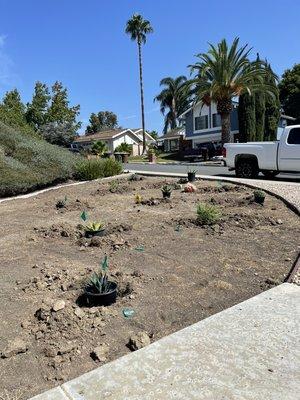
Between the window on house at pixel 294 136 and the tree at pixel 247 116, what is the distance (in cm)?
2088

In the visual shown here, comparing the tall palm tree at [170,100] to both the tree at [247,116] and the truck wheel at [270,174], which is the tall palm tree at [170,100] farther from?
the truck wheel at [270,174]

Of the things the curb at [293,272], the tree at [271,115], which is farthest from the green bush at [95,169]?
the tree at [271,115]

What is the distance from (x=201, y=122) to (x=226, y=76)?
46.4ft

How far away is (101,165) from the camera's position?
17344 mm

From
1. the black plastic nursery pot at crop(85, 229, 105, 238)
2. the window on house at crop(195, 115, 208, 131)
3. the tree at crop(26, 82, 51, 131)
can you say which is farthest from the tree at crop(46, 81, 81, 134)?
the black plastic nursery pot at crop(85, 229, 105, 238)

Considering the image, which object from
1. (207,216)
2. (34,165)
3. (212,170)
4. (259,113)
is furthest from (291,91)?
(207,216)

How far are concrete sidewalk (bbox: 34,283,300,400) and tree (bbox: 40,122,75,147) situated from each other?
49.7 m

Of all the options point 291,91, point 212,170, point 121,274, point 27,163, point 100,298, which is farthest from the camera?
point 291,91

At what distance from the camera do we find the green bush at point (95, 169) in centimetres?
1686

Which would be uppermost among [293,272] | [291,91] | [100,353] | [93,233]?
[291,91]

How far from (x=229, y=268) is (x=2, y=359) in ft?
9.84

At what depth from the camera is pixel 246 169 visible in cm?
1678

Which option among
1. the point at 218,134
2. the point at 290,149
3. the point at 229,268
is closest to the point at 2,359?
the point at 229,268

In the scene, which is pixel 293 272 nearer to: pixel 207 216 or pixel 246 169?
pixel 207 216
